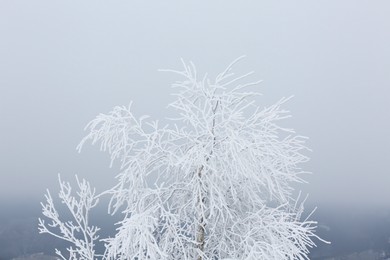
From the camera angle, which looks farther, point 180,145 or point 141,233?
point 180,145

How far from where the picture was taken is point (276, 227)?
7512mm

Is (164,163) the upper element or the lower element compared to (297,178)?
upper

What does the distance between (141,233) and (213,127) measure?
5.17 ft

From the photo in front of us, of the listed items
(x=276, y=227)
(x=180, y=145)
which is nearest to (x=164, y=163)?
(x=180, y=145)

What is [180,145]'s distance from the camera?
776 centimetres

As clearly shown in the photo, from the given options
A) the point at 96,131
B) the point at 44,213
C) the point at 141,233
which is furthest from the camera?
the point at 44,213

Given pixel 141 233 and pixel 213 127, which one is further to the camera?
pixel 213 127

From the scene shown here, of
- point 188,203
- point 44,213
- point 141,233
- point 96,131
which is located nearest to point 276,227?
point 188,203

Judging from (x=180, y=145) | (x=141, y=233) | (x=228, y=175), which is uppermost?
(x=180, y=145)

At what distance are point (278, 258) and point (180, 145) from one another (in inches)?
71.7

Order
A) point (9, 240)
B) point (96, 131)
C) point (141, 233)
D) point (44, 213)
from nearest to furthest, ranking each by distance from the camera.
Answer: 1. point (141, 233)
2. point (96, 131)
3. point (44, 213)
4. point (9, 240)

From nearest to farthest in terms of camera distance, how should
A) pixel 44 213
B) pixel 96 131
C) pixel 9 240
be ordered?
pixel 96 131, pixel 44 213, pixel 9 240

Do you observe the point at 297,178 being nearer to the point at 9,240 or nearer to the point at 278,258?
the point at 278,258

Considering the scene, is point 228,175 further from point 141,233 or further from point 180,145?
point 141,233
